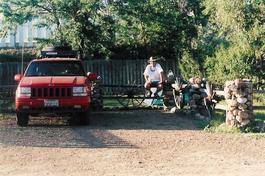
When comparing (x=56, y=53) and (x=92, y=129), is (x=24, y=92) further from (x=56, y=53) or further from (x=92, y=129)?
(x=56, y=53)

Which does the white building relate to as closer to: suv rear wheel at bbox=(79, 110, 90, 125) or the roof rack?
the roof rack

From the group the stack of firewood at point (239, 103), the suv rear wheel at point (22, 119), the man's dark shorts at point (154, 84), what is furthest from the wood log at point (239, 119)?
the man's dark shorts at point (154, 84)

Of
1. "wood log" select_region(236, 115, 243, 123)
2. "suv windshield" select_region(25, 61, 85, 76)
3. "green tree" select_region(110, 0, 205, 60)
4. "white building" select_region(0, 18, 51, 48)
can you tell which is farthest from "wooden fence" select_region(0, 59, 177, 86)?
"wood log" select_region(236, 115, 243, 123)

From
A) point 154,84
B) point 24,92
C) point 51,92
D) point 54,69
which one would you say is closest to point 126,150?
point 51,92

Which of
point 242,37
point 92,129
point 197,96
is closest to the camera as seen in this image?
point 92,129

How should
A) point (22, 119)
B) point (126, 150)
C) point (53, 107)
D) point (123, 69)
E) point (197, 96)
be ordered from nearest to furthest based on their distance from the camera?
1. point (126, 150)
2. point (53, 107)
3. point (22, 119)
4. point (197, 96)
5. point (123, 69)

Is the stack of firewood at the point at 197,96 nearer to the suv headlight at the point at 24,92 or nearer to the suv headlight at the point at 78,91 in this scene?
the suv headlight at the point at 78,91

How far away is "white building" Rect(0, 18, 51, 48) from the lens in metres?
27.9

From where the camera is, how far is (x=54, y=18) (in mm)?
25688

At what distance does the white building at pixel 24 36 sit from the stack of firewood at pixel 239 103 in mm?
15302

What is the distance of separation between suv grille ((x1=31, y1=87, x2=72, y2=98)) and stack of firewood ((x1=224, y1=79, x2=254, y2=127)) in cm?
363

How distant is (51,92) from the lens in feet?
47.4

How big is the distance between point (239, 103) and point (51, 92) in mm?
4235

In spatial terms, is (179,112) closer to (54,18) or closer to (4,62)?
(54,18)
